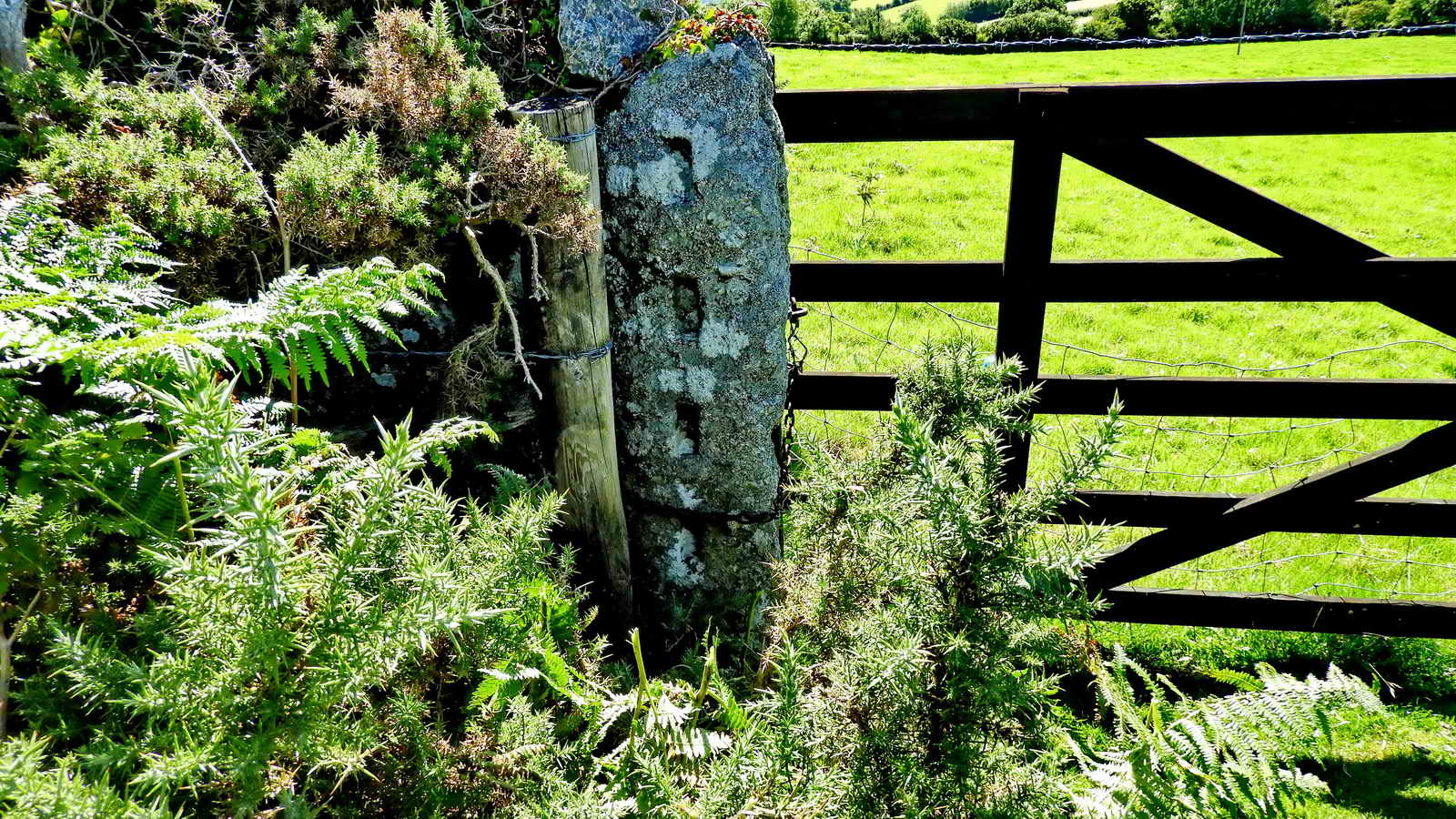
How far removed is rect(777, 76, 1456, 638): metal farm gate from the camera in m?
2.83

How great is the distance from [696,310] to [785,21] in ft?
49.0

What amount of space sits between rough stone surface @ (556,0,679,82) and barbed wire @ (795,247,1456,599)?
124 cm

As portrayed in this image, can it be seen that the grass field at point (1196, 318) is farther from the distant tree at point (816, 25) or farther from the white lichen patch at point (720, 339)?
the distant tree at point (816, 25)

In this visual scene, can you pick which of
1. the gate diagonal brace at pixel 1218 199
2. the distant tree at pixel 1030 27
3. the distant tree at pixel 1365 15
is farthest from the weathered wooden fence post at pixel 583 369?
the distant tree at pixel 1365 15

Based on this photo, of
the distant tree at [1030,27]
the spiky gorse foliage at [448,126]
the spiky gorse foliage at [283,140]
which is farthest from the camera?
the distant tree at [1030,27]

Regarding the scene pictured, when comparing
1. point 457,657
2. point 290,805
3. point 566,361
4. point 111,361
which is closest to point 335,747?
point 290,805

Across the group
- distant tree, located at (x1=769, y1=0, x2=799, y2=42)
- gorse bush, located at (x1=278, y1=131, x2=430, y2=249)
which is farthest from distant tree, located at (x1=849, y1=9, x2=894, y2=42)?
gorse bush, located at (x1=278, y1=131, x2=430, y2=249)

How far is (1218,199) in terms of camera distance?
2877 mm

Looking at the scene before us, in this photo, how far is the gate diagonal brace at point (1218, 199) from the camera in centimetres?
285

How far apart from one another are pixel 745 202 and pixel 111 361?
5.83 ft

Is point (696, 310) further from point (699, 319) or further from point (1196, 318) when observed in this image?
point (1196, 318)

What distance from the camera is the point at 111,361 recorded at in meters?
1.45

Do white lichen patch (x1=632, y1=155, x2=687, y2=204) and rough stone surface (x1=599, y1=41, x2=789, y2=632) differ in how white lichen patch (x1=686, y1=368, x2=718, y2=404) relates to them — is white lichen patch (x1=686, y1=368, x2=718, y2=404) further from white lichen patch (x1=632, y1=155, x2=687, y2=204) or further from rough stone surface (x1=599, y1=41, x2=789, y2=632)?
white lichen patch (x1=632, y1=155, x2=687, y2=204)

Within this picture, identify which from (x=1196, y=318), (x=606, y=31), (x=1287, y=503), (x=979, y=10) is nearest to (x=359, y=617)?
(x=606, y=31)
